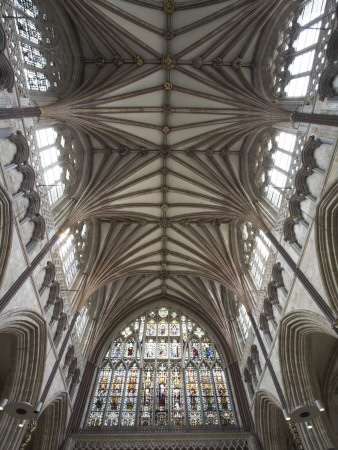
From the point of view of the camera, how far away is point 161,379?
18.6 metres

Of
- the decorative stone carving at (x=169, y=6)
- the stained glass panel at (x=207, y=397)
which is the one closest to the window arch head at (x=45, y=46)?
the decorative stone carving at (x=169, y=6)

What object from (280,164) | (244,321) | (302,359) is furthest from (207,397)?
(280,164)

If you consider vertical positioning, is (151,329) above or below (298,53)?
below

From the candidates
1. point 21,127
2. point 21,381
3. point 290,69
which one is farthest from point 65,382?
point 290,69

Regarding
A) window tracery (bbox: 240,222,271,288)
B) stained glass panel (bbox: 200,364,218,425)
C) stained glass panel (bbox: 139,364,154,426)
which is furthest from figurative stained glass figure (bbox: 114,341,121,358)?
window tracery (bbox: 240,222,271,288)

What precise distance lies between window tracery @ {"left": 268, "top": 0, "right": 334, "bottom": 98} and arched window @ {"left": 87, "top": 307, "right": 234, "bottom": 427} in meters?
15.3

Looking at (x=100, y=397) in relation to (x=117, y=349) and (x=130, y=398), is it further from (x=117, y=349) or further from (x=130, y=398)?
(x=117, y=349)

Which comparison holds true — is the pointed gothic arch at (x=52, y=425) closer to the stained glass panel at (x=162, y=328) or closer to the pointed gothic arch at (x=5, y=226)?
the pointed gothic arch at (x=5, y=226)

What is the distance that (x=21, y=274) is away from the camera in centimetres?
1075

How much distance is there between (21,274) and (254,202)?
11.1m

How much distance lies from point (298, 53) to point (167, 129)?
680cm

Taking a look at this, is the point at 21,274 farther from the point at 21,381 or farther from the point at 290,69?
the point at 290,69

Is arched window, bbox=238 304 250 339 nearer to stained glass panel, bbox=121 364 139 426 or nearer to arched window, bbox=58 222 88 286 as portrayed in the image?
stained glass panel, bbox=121 364 139 426

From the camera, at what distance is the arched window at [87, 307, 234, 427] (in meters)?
16.7
